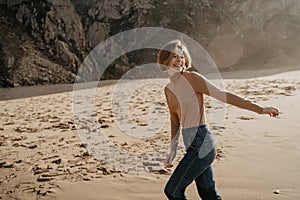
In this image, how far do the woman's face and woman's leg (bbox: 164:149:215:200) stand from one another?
0.59 metres

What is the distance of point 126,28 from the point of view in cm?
2538

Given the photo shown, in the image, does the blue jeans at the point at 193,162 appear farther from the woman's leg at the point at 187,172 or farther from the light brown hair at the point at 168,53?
the light brown hair at the point at 168,53

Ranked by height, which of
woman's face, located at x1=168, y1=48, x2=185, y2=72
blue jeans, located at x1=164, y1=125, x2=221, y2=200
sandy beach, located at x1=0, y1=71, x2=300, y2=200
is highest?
woman's face, located at x1=168, y1=48, x2=185, y2=72

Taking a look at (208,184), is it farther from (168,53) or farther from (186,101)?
(168,53)

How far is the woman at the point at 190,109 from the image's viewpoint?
2260mm

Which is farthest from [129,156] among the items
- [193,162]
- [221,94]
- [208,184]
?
[221,94]

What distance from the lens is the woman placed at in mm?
2260

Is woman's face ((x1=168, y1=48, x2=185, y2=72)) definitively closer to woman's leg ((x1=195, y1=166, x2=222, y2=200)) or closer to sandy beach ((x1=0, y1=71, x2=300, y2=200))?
woman's leg ((x1=195, y1=166, x2=222, y2=200))

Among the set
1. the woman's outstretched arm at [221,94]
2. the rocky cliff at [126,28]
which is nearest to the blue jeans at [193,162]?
the woman's outstretched arm at [221,94]

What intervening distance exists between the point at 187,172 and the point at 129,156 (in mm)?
2297

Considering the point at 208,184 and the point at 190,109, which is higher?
the point at 190,109

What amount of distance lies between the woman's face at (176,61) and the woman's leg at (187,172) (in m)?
0.59

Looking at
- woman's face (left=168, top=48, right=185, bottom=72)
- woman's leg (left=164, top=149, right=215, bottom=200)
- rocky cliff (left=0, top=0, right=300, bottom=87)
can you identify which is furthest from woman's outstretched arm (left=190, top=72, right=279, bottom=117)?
rocky cliff (left=0, top=0, right=300, bottom=87)

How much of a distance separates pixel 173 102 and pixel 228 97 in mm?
395
